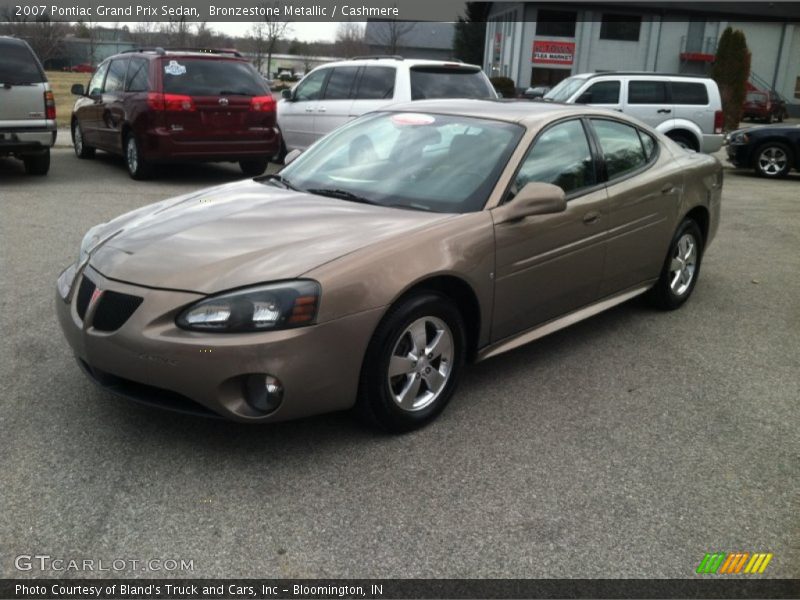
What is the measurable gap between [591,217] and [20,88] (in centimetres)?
872

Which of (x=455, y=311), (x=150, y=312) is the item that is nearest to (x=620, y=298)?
(x=455, y=311)

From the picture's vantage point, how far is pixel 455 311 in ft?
12.8

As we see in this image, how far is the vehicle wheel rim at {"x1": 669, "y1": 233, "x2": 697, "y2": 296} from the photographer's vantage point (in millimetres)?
5785

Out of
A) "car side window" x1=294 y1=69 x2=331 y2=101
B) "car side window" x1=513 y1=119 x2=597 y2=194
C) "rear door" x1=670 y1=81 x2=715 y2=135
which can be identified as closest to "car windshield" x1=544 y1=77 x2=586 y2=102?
"rear door" x1=670 y1=81 x2=715 y2=135

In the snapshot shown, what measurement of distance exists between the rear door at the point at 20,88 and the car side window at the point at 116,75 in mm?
1284

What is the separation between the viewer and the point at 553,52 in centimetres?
4134

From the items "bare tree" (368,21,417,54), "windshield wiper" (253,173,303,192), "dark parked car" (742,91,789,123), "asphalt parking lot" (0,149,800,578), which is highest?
"bare tree" (368,21,417,54)

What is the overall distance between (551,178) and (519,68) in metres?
39.0

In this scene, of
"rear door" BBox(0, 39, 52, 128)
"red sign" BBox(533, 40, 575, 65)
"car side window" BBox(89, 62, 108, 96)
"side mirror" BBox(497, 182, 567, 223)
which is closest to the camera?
"side mirror" BBox(497, 182, 567, 223)

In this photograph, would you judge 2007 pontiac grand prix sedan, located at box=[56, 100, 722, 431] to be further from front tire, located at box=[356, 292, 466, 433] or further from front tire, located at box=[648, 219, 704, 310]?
front tire, located at box=[648, 219, 704, 310]

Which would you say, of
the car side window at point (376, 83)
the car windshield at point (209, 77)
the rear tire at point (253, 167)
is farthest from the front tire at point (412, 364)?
the rear tire at point (253, 167)

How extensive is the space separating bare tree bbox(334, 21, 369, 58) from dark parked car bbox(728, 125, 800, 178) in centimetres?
5380

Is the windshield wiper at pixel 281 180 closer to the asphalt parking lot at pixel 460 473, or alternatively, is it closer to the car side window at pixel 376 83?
the asphalt parking lot at pixel 460 473

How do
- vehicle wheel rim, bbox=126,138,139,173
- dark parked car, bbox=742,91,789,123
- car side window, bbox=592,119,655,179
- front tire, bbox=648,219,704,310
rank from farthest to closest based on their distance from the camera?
dark parked car, bbox=742,91,789,123 < vehicle wheel rim, bbox=126,138,139,173 < front tire, bbox=648,219,704,310 < car side window, bbox=592,119,655,179
